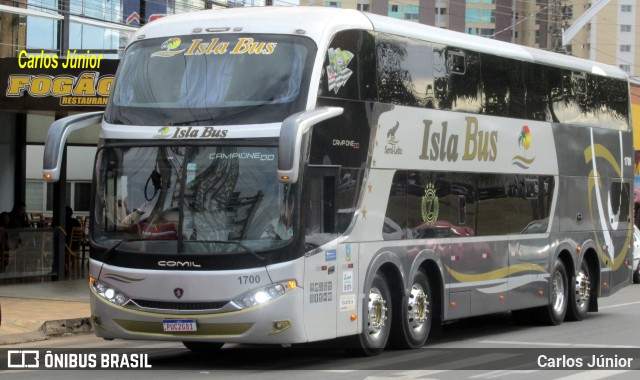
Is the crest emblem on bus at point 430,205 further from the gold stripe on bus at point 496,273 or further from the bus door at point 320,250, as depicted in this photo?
the bus door at point 320,250

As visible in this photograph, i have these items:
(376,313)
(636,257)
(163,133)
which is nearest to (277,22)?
(163,133)

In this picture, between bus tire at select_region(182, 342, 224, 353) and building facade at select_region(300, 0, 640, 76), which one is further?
building facade at select_region(300, 0, 640, 76)

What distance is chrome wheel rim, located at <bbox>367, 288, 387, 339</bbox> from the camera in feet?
46.5

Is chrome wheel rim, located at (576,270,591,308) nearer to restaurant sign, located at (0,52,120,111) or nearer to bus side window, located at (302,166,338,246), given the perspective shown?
bus side window, located at (302,166,338,246)

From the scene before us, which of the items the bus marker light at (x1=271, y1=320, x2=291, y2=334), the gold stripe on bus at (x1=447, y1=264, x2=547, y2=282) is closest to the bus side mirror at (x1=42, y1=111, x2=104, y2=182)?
the bus marker light at (x1=271, y1=320, x2=291, y2=334)

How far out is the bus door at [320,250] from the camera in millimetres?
12875

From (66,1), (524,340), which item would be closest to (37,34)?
(66,1)

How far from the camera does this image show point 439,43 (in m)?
16.1

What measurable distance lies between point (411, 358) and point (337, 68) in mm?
3604

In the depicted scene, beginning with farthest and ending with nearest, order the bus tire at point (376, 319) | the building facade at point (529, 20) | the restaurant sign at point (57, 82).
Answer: the building facade at point (529, 20)
the restaurant sign at point (57, 82)
the bus tire at point (376, 319)

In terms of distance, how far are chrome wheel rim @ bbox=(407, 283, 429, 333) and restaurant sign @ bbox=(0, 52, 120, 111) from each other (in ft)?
29.1

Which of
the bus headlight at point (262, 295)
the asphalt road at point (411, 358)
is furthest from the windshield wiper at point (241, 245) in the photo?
the asphalt road at point (411, 358)

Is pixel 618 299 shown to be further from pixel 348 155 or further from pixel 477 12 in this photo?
pixel 477 12

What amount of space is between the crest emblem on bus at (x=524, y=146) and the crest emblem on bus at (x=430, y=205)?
251 cm
